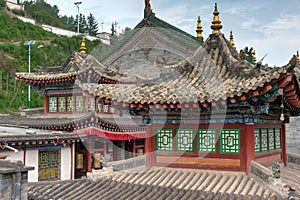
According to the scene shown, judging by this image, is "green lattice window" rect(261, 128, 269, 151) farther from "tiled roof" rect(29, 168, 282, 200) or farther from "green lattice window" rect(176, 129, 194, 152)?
"green lattice window" rect(176, 129, 194, 152)

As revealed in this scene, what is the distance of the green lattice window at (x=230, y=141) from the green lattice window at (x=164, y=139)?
1.15 meters

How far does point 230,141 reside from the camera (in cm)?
689

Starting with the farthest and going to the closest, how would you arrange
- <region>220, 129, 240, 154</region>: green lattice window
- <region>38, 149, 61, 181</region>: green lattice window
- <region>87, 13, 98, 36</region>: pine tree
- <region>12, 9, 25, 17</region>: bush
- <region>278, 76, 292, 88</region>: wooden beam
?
<region>87, 13, 98, 36</region>: pine tree, <region>12, 9, 25, 17</region>: bush, <region>38, 149, 61, 181</region>: green lattice window, <region>220, 129, 240, 154</region>: green lattice window, <region>278, 76, 292, 88</region>: wooden beam

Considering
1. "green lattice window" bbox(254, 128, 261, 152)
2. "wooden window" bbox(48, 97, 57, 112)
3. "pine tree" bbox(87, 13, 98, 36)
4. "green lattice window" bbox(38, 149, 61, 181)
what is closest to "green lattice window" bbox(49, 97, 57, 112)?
"wooden window" bbox(48, 97, 57, 112)

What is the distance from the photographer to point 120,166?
24.0ft

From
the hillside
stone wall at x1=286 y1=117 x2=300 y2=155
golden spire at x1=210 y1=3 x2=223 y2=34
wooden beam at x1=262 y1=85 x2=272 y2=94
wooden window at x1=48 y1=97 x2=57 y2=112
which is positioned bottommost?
stone wall at x1=286 y1=117 x2=300 y2=155

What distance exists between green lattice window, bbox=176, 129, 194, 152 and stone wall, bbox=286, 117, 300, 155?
39.9ft

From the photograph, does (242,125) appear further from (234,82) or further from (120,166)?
(120,166)


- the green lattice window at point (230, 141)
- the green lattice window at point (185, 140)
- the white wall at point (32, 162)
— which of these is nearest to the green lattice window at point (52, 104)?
the white wall at point (32, 162)

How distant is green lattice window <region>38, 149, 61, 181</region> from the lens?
603 inches

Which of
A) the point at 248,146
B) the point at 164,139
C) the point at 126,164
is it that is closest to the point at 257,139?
the point at 248,146

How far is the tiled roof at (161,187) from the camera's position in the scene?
589cm

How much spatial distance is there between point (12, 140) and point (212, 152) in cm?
916

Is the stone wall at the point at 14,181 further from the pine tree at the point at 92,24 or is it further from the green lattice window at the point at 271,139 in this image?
the pine tree at the point at 92,24
